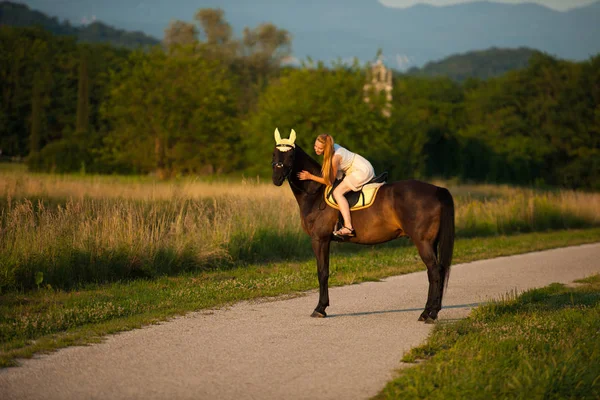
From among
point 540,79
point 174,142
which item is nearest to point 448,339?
point 174,142

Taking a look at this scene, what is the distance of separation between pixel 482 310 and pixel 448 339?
1.90m

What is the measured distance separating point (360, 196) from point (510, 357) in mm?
3448

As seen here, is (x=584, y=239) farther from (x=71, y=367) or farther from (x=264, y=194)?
(x=71, y=367)

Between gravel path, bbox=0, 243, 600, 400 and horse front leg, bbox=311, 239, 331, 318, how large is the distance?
235mm

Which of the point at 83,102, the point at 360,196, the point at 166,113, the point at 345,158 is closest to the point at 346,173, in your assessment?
the point at 345,158

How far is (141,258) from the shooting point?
13188 millimetres

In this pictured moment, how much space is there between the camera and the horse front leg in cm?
970

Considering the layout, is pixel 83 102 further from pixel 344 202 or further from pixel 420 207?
pixel 420 207

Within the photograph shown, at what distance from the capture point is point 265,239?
16.5 meters

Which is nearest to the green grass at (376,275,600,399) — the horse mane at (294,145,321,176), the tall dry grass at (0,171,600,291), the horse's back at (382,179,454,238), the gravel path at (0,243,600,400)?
Result: the gravel path at (0,243,600,400)

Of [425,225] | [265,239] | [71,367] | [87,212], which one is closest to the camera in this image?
[71,367]

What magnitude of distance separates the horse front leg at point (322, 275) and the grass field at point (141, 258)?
1.79m

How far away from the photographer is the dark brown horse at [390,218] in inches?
375

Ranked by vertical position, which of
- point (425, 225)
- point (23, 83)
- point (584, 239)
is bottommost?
point (584, 239)
